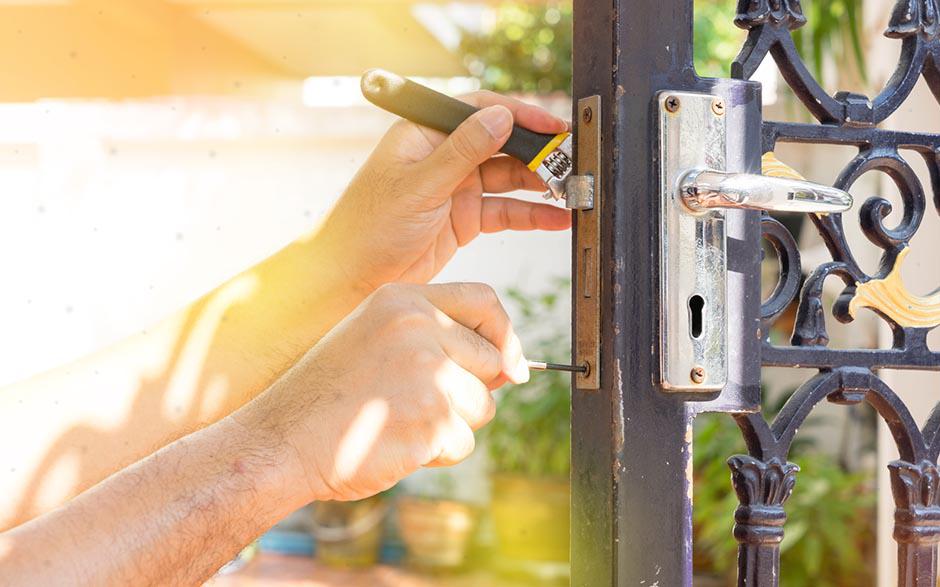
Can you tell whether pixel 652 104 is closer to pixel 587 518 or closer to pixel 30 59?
pixel 587 518

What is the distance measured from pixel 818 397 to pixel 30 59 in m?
3.96

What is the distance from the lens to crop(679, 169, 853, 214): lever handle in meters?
0.61

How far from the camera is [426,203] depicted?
88cm

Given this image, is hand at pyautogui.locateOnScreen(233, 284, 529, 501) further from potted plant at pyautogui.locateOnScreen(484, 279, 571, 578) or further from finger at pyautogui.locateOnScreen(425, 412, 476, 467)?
potted plant at pyautogui.locateOnScreen(484, 279, 571, 578)

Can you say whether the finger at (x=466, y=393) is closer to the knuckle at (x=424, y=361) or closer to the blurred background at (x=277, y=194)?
the knuckle at (x=424, y=361)

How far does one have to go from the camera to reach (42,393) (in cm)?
99

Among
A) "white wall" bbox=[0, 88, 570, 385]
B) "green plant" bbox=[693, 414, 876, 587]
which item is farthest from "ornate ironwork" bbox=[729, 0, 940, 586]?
"white wall" bbox=[0, 88, 570, 385]

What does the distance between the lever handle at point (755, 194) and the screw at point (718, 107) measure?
0.05 metres

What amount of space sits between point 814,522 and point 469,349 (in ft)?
7.69

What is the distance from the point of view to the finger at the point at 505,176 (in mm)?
865

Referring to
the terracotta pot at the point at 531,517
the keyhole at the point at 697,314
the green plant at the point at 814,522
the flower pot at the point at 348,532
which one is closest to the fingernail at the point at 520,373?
the keyhole at the point at 697,314

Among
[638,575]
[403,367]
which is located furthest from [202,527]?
[638,575]

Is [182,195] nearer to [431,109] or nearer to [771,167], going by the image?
[431,109]

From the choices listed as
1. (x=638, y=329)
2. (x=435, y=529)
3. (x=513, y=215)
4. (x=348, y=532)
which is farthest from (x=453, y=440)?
(x=348, y=532)
